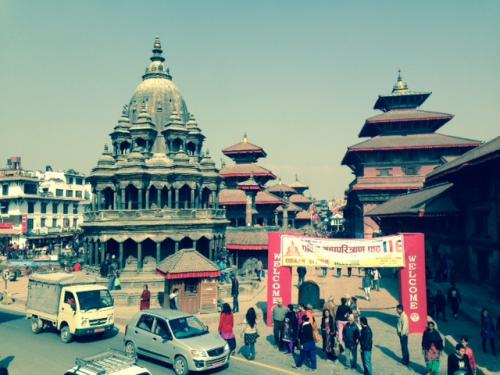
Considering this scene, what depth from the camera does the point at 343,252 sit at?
16.3m

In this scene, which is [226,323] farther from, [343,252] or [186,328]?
[343,252]

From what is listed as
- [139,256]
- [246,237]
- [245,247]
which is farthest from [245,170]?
[139,256]

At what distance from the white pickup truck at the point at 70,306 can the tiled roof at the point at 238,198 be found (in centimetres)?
2517

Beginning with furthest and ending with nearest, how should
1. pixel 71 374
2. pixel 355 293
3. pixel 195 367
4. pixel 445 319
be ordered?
pixel 355 293 → pixel 445 319 → pixel 195 367 → pixel 71 374

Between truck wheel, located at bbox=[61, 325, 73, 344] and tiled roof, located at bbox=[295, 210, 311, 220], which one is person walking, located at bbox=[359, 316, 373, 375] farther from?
tiled roof, located at bbox=[295, 210, 311, 220]

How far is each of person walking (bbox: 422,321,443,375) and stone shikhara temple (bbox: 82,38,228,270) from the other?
22.0 m

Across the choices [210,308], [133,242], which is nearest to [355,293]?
[210,308]

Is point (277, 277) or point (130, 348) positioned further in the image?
point (277, 277)

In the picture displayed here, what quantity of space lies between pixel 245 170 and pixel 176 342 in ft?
124

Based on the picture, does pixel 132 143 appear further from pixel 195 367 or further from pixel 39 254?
pixel 195 367

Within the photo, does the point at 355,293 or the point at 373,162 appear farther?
the point at 373,162

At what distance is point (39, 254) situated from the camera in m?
46.8

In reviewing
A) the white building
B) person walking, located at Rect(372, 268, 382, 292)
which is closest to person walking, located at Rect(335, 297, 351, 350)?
person walking, located at Rect(372, 268, 382, 292)

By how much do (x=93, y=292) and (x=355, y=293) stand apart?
1614cm
